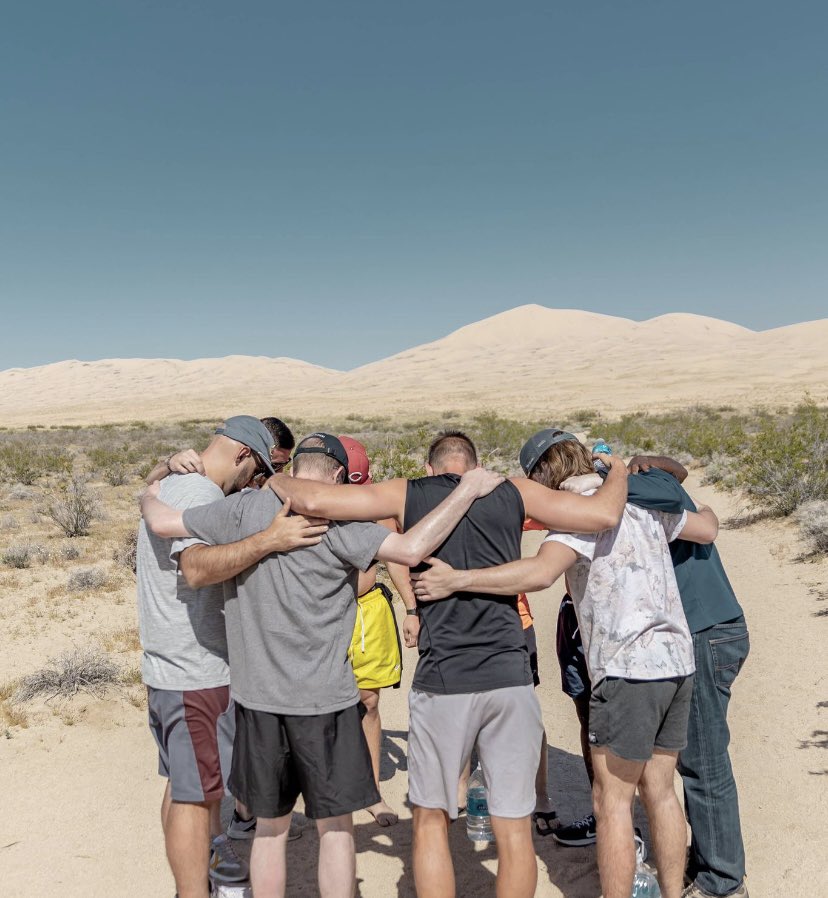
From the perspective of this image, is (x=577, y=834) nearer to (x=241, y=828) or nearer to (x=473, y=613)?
(x=241, y=828)

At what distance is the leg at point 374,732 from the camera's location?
3623mm

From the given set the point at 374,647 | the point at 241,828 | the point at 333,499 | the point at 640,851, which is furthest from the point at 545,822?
the point at 333,499

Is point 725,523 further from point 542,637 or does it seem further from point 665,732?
point 665,732

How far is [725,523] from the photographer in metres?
11.1

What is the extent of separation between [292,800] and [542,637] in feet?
15.5

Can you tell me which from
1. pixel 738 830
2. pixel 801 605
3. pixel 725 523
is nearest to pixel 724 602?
pixel 738 830

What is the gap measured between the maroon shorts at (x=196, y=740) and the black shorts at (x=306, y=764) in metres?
0.22

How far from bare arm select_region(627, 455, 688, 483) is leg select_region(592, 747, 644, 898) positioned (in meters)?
1.10

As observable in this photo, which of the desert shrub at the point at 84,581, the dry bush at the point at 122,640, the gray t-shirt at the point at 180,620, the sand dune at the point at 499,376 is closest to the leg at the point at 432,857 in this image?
the gray t-shirt at the point at 180,620

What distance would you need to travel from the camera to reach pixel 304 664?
238 cm

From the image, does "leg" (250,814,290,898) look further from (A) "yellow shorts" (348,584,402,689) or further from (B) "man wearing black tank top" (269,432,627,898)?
(A) "yellow shorts" (348,584,402,689)

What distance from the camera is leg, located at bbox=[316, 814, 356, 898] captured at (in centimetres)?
242

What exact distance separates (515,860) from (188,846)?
1228 millimetres

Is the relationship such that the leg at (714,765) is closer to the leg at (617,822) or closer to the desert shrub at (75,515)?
the leg at (617,822)
